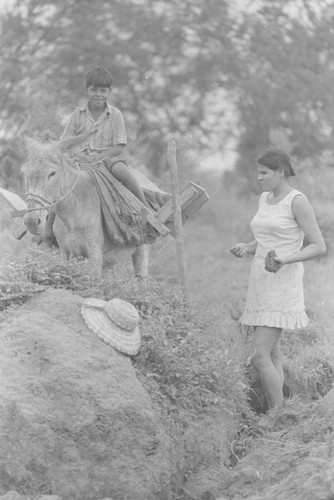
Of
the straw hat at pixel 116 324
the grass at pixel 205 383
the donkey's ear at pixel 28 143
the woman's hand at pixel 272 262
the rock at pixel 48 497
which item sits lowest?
the grass at pixel 205 383

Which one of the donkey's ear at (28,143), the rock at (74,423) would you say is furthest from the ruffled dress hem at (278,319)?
the donkey's ear at (28,143)

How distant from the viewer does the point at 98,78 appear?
25.5 ft

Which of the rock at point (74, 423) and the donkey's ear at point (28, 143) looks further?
the donkey's ear at point (28, 143)

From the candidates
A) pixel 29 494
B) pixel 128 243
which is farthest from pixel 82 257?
pixel 29 494

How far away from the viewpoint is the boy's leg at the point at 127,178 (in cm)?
789

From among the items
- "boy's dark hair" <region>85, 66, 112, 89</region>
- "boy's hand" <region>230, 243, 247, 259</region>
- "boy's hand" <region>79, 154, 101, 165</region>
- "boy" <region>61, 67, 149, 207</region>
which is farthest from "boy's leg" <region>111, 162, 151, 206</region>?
"boy's hand" <region>230, 243, 247, 259</region>

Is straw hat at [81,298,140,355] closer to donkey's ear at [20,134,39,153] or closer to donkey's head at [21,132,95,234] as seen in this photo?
donkey's head at [21,132,95,234]

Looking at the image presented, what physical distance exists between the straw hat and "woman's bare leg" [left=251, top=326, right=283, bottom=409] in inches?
43.6

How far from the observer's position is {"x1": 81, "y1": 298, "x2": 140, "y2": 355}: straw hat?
6.46 meters

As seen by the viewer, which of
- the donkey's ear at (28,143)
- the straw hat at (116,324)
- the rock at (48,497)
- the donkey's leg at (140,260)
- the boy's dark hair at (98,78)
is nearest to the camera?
the rock at (48,497)

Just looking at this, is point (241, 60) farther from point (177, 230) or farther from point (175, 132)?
point (177, 230)

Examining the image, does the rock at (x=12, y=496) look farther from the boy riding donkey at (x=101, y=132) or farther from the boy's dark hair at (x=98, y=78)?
the boy's dark hair at (x=98, y=78)

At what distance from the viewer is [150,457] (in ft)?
19.8

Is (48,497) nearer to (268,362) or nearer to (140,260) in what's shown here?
(268,362)
